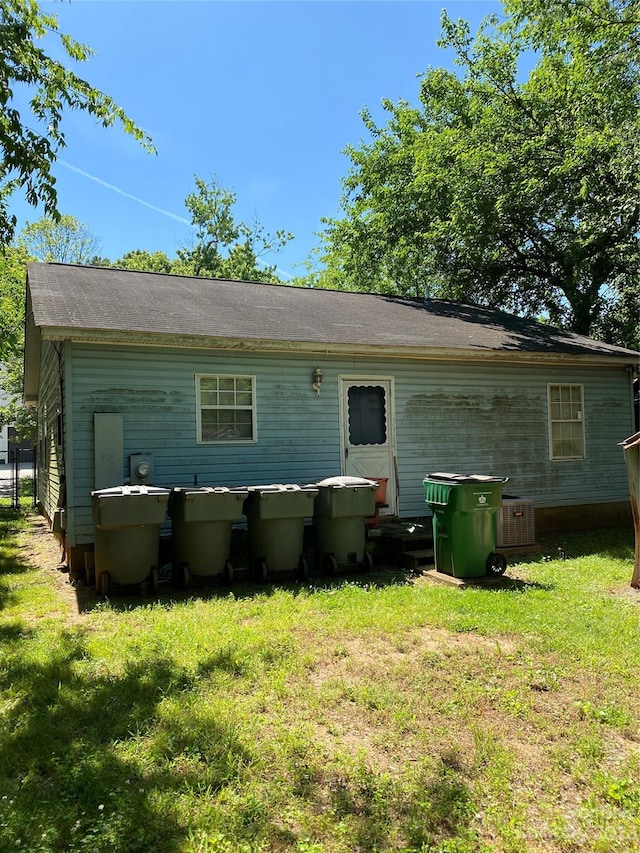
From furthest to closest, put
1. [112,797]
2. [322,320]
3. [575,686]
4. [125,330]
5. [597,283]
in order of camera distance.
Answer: [597,283] → [322,320] → [125,330] → [575,686] → [112,797]

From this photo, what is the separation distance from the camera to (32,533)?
11.3 meters

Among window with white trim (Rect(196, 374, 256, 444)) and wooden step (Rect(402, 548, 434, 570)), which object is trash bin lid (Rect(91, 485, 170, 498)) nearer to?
window with white trim (Rect(196, 374, 256, 444))

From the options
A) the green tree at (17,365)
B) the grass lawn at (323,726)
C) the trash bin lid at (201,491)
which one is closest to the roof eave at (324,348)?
the trash bin lid at (201,491)

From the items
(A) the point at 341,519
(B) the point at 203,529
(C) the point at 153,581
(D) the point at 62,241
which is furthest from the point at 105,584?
(D) the point at 62,241

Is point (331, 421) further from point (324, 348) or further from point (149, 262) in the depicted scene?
point (149, 262)

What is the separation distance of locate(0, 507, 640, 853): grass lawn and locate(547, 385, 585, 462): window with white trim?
5.25 metres

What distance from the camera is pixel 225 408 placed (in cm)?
820

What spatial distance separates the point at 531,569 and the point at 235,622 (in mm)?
4117

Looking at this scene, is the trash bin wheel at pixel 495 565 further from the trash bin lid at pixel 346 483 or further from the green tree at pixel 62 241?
the green tree at pixel 62 241

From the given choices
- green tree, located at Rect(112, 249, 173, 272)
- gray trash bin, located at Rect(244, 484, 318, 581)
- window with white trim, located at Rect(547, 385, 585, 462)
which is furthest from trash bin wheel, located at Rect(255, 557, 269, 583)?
green tree, located at Rect(112, 249, 173, 272)

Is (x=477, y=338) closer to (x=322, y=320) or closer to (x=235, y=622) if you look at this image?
(x=322, y=320)

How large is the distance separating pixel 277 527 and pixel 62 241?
2682 cm

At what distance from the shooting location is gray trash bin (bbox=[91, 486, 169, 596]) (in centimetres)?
605

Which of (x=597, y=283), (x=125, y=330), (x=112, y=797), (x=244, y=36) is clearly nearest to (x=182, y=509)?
(x=125, y=330)
